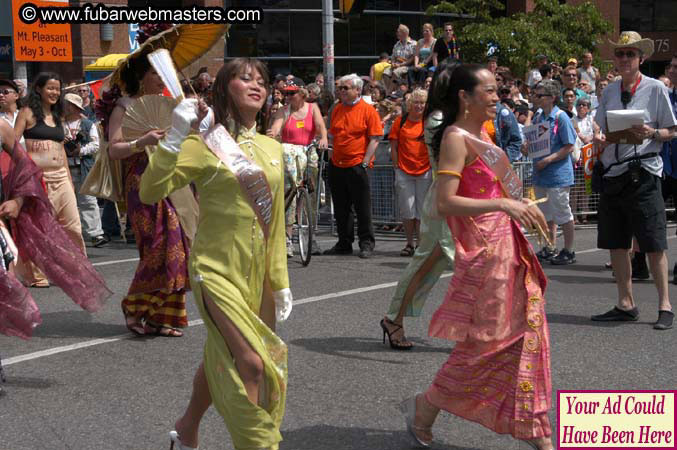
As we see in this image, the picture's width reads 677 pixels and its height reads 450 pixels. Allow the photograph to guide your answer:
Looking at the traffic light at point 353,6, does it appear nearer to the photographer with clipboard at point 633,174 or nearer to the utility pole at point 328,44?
the utility pole at point 328,44

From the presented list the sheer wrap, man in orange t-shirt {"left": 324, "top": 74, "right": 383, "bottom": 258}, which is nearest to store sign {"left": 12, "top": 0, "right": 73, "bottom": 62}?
man in orange t-shirt {"left": 324, "top": 74, "right": 383, "bottom": 258}

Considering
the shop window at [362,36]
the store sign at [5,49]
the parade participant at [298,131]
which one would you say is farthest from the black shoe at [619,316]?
the shop window at [362,36]

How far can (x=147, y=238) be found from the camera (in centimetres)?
719

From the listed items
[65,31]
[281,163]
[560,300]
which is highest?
[65,31]

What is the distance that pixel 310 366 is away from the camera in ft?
20.8

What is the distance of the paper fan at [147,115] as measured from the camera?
22.1ft

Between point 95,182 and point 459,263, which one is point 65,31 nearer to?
point 95,182

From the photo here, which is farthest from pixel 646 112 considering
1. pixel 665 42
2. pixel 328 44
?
pixel 665 42

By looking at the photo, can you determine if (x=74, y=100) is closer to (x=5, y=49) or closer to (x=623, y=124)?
(x=623, y=124)

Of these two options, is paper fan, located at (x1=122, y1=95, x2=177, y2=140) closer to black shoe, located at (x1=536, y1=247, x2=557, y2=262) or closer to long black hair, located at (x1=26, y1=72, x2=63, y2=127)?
long black hair, located at (x1=26, y1=72, x2=63, y2=127)

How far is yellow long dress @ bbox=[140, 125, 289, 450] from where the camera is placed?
12.8 ft

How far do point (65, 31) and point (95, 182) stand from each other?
36.3ft

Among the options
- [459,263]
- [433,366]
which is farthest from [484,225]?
[433,366]

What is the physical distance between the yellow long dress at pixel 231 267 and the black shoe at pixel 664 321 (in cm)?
397
